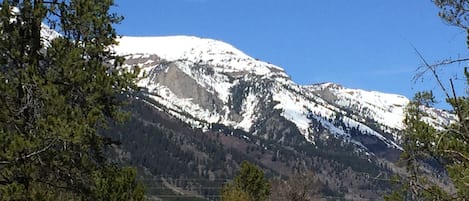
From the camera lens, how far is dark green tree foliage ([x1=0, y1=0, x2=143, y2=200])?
14.6 m

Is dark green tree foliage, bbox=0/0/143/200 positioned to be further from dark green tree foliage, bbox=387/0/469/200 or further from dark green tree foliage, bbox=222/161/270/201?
dark green tree foliage, bbox=222/161/270/201

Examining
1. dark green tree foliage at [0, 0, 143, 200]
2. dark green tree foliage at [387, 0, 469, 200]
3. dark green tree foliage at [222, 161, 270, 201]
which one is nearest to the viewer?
dark green tree foliage at [387, 0, 469, 200]

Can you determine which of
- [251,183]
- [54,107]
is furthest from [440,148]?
[251,183]

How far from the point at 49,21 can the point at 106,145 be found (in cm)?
430

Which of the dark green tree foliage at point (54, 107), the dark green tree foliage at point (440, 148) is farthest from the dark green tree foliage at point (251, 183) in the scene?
the dark green tree foliage at point (54, 107)

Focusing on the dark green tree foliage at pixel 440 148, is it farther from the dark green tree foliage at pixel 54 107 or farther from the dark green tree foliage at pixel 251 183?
the dark green tree foliage at pixel 251 183

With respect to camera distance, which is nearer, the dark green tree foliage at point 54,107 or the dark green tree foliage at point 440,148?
the dark green tree foliage at point 440,148

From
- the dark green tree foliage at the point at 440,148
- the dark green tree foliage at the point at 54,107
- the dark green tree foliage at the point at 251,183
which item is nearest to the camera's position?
the dark green tree foliage at the point at 440,148

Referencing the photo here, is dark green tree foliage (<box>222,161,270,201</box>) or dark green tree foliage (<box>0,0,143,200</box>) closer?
dark green tree foliage (<box>0,0,143,200</box>)

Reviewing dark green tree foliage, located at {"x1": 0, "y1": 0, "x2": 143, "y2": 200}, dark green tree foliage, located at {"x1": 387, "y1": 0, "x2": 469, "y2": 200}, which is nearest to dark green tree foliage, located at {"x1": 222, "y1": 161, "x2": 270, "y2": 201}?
dark green tree foliage, located at {"x1": 387, "y1": 0, "x2": 469, "y2": 200}

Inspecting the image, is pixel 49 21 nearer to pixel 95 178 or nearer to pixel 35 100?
pixel 35 100

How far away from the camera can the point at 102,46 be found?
1955 centimetres

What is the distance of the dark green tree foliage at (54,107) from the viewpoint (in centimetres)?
1464

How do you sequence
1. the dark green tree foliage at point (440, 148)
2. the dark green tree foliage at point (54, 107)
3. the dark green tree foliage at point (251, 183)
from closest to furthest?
the dark green tree foliage at point (440, 148) < the dark green tree foliage at point (54, 107) < the dark green tree foliage at point (251, 183)
